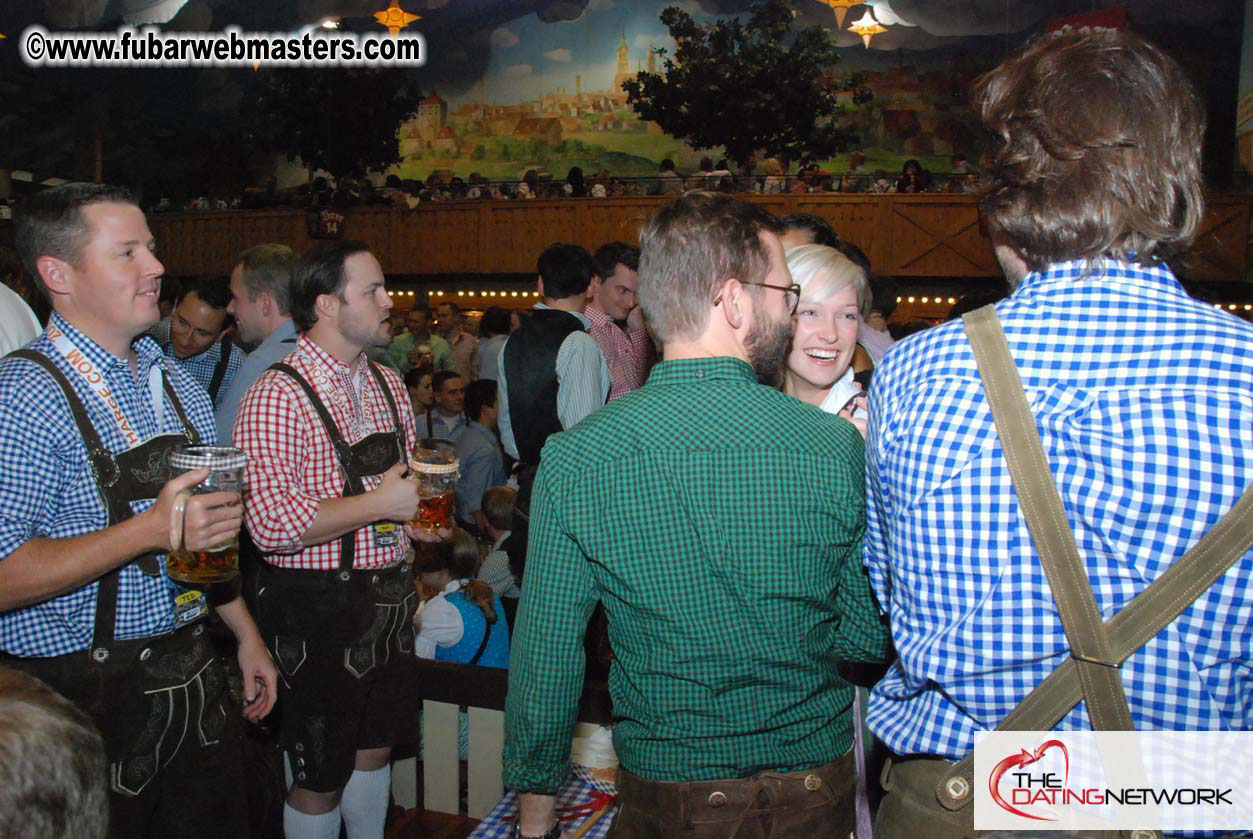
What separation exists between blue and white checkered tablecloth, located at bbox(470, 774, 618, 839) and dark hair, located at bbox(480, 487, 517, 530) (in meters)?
2.00

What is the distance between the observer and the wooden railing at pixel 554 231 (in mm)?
14312

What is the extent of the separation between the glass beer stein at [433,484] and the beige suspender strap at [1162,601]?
176 centimetres

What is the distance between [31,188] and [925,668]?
23326mm

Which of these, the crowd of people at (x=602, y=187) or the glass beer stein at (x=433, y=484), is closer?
the glass beer stein at (x=433, y=484)

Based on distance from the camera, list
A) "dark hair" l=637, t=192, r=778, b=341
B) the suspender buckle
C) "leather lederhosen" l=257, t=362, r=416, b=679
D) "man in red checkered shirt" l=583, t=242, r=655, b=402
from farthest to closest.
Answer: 1. "man in red checkered shirt" l=583, t=242, r=655, b=402
2. "leather lederhosen" l=257, t=362, r=416, b=679
3. the suspender buckle
4. "dark hair" l=637, t=192, r=778, b=341

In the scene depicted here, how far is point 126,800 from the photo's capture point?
217 cm

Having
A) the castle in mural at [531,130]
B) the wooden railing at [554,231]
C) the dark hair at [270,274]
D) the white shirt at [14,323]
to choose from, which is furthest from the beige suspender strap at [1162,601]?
the castle in mural at [531,130]

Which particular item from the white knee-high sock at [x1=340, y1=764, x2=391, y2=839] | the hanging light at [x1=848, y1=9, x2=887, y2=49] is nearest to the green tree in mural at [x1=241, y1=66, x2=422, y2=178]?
the hanging light at [x1=848, y1=9, x2=887, y2=49]

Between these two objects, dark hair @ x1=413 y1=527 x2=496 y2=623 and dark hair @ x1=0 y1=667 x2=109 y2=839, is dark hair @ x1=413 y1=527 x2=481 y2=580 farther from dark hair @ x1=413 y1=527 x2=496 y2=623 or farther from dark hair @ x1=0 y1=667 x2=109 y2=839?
dark hair @ x1=0 y1=667 x2=109 y2=839

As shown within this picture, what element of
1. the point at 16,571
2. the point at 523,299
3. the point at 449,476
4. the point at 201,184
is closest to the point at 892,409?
the point at 449,476

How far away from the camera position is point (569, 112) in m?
24.2

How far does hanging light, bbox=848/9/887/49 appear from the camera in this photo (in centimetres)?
2069

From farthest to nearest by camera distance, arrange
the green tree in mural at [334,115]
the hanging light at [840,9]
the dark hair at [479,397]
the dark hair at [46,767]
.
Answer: the green tree in mural at [334,115]
the hanging light at [840,9]
the dark hair at [479,397]
the dark hair at [46,767]

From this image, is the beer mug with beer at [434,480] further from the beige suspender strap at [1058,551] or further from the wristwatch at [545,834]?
the beige suspender strap at [1058,551]
